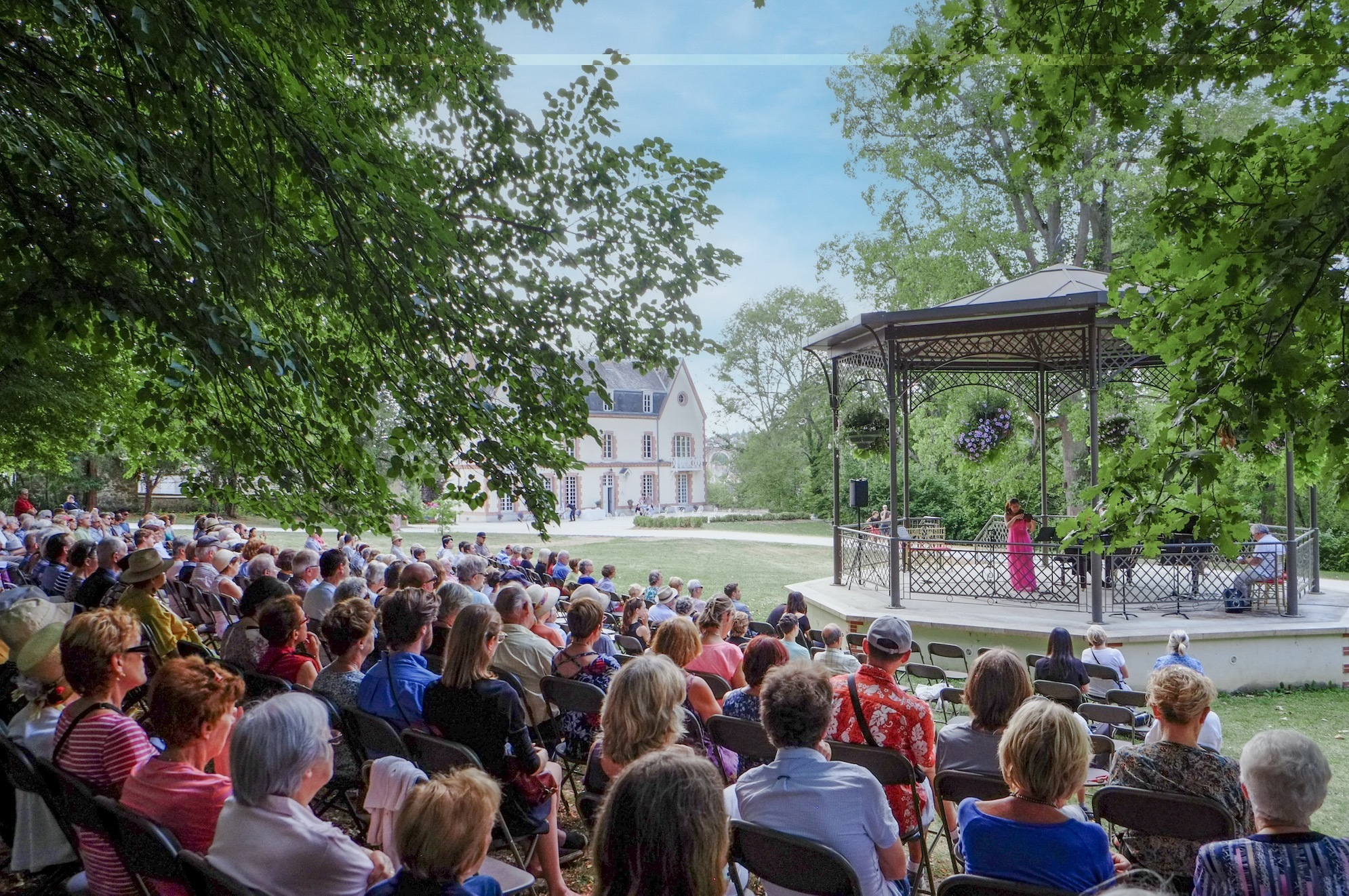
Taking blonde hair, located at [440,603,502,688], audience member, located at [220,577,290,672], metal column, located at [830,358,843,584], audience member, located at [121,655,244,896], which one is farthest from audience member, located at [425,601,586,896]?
metal column, located at [830,358,843,584]

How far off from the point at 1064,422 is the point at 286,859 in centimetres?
1992

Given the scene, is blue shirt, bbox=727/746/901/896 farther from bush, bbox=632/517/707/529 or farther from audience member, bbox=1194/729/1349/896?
bush, bbox=632/517/707/529

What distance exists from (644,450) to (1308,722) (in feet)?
172

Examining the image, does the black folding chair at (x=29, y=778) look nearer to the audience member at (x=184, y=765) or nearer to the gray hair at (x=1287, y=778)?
the audience member at (x=184, y=765)

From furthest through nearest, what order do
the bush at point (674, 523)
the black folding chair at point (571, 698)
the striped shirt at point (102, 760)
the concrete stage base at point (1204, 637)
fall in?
the bush at point (674, 523), the concrete stage base at point (1204, 637), the black folding chair at point (571, 698), the striped shirt at point (102, 760)

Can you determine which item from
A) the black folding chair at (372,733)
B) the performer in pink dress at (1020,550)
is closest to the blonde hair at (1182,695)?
the black folding chair at (372,733)

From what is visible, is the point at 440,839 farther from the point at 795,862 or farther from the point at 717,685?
the point at 717,685

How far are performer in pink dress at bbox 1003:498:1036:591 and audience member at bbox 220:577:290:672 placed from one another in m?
8.68

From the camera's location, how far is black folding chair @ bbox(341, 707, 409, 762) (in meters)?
3.77

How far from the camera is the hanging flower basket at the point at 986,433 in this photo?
51.4 ft

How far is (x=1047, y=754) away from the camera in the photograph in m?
2.70

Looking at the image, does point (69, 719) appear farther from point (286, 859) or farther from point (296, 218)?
point (296, 218)

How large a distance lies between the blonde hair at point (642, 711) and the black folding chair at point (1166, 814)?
5.28 ft

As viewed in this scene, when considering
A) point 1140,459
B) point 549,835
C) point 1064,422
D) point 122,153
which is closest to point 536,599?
point 549,835
